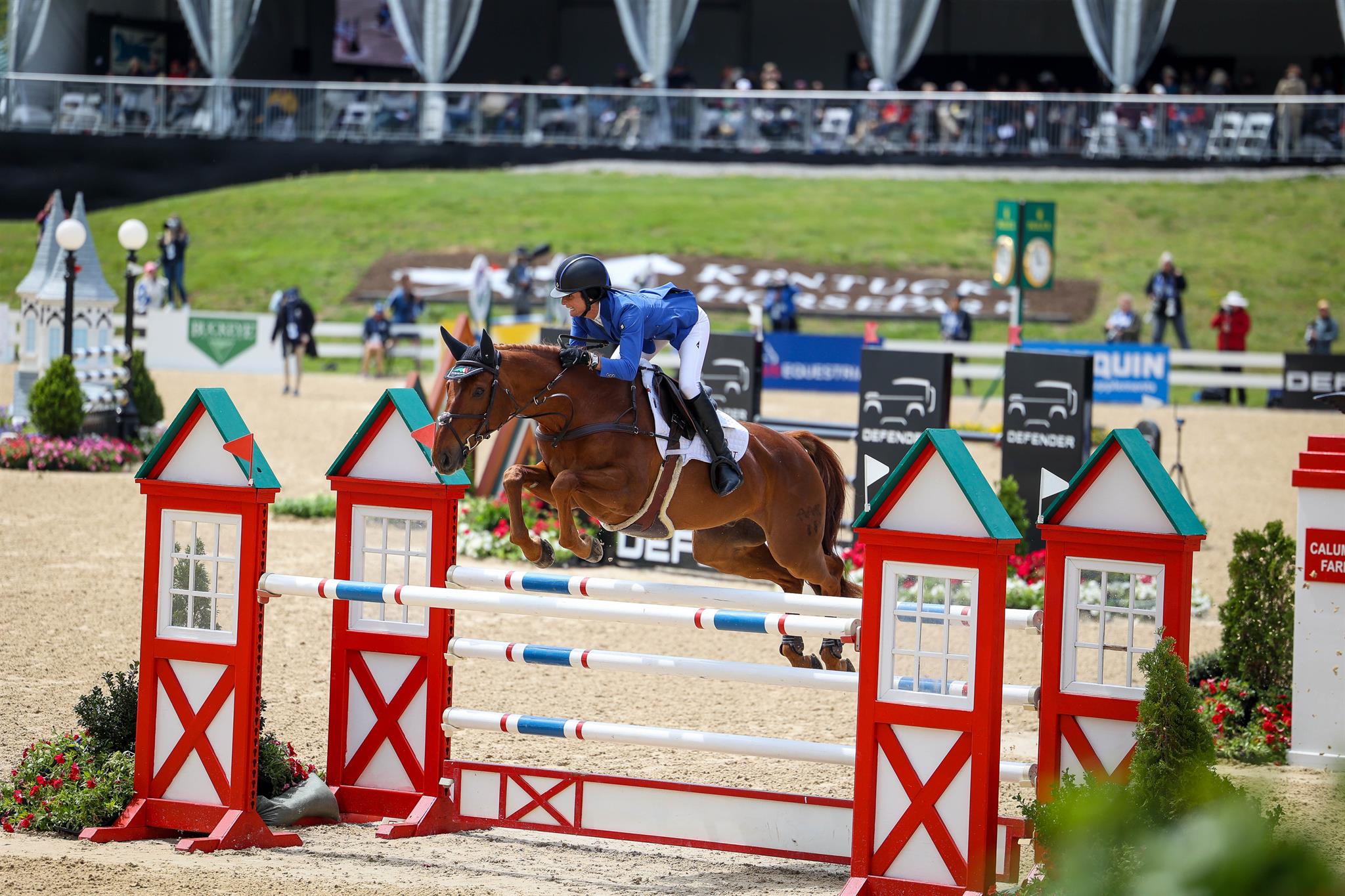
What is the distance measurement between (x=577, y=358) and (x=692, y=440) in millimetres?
618

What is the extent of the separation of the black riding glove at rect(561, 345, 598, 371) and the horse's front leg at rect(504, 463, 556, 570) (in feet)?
1.54

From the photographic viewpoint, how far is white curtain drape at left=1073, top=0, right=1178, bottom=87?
96.9 ft

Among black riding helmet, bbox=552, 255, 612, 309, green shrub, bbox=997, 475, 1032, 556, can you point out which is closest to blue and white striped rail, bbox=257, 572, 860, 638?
black riding helmet, bbox=552, 255, 612, 309

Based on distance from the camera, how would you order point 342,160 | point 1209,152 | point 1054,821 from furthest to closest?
point 342,160, point 1209,152, point 1054,821

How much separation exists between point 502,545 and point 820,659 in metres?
6.15

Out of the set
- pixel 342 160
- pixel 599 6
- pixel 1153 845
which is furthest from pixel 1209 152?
pixel 1153 845

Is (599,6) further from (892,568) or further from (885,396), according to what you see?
(892,568)

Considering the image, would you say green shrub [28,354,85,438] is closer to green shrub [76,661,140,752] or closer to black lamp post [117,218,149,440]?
black lamp post [117,218,149,440]

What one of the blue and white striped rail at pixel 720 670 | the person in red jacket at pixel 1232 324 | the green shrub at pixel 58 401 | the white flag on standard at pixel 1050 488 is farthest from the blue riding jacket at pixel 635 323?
the person in red jacket at pixel 1232 324

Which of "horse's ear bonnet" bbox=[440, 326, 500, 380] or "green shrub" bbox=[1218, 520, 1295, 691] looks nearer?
"horse's ear bonnet" bbox=[440, 326, 500, 380]

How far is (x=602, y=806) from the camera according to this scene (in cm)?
555

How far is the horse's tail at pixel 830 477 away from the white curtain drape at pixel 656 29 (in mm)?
25666

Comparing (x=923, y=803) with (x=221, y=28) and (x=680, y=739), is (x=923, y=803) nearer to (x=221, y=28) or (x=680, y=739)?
(x=680, y=739)

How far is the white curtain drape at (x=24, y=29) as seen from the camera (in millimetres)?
32062
